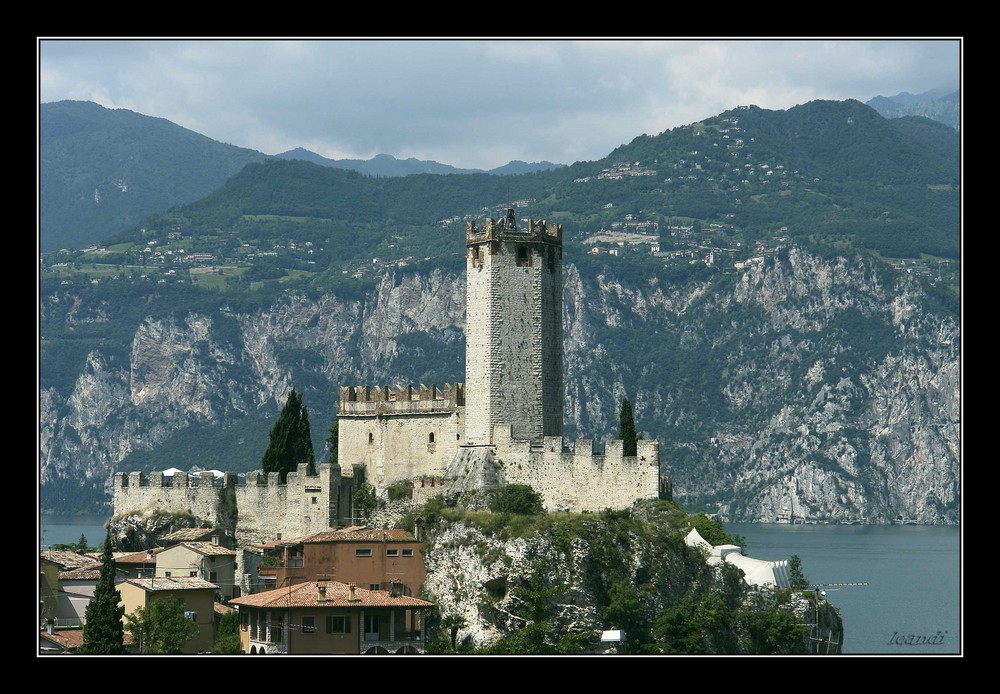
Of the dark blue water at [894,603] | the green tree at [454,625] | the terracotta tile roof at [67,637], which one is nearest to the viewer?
the terracotta tile roof at [67,637]

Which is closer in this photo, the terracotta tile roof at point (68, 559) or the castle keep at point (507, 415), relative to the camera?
the castle keep at point (507, 415)

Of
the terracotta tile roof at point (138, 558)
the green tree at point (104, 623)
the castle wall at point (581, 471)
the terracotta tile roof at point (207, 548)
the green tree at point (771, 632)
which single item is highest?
the castle wall at point (581, 471)

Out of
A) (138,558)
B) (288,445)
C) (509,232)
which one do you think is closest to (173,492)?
(138,558)

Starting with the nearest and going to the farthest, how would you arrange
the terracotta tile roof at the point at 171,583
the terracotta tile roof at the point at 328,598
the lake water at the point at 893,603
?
the terracotta tile roof at the point at 328,598, the terracotta tile roof at the point at 171,583, the lake water at the point at 893,603

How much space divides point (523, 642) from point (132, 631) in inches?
640

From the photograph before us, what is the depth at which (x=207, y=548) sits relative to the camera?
8788 centimetres

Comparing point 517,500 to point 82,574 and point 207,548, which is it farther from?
point 82,574

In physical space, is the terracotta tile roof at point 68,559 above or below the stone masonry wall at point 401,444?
below

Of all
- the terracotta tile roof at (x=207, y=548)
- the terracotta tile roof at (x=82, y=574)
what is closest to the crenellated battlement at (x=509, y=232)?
the terracotta tile roof at (x=207, y=548)

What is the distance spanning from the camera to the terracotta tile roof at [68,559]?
91.4 meters

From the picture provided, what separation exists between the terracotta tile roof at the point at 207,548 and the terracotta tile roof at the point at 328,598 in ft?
22.5

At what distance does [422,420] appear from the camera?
87.2 meters

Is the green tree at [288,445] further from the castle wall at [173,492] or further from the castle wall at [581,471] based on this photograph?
the castle wall at [581,471]
